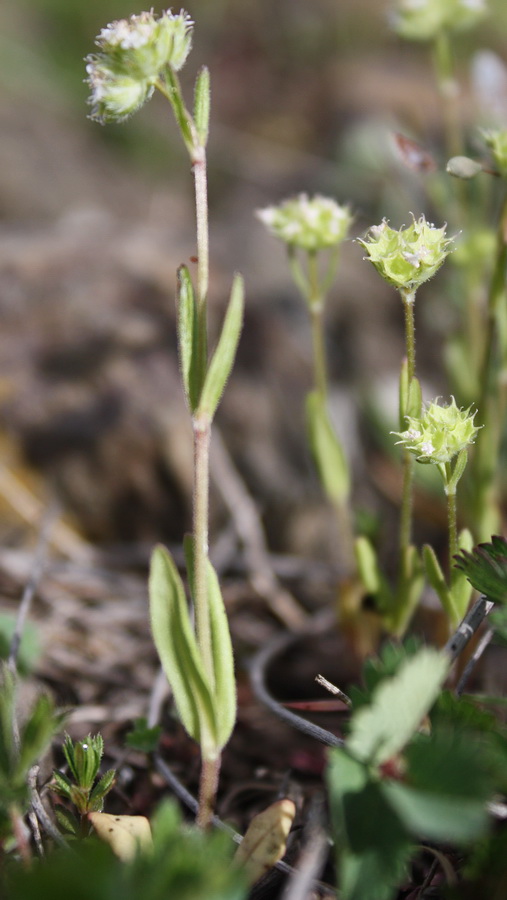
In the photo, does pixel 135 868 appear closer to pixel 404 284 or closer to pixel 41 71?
pixel 404 284

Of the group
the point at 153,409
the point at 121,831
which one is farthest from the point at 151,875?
the point at 153,409

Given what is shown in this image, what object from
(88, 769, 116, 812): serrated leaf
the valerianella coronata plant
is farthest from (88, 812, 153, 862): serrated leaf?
the valerianella coronata plant

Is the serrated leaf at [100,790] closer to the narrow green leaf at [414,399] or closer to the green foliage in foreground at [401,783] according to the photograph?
the green foliage in foreground at [401,783]

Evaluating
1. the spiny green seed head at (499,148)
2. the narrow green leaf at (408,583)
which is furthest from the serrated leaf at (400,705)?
the spiny green seed head at (499,148)

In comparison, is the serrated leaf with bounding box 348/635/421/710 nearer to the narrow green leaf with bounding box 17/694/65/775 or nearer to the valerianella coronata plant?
the narrow green leaf with bounding box 17/694/65/775

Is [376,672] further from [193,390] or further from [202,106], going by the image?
[202,106]

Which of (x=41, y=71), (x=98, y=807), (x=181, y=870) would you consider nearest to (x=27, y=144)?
(x=41, y=71)
